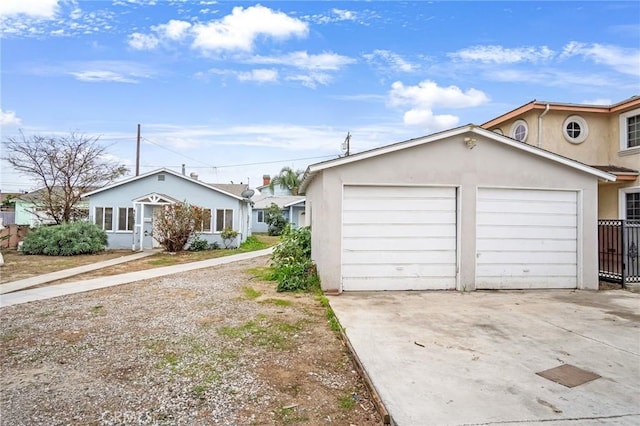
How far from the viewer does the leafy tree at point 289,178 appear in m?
37.8

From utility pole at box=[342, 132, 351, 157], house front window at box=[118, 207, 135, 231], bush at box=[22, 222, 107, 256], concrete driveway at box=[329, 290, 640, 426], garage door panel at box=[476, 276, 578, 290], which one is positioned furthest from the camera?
utility pole at box=[342, 132, 351, 157]

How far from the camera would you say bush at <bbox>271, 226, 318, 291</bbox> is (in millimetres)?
8148

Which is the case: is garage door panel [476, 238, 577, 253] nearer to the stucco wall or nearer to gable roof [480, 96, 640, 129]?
the stucco wall

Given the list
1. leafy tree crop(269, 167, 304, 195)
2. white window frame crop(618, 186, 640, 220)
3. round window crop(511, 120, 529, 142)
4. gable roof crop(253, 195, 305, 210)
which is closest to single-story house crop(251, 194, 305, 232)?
gable roof crop(253, 195, 305, 210)

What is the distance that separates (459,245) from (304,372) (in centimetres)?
525

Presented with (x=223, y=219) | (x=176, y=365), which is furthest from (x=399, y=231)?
(x=223, y=219)

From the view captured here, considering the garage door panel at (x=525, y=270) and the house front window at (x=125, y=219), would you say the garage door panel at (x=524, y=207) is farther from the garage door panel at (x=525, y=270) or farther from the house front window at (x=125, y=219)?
the house front window at (x=125, y=219)

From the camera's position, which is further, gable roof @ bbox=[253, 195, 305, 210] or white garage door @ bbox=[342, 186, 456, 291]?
gable roof @ bbox=[253, 195, 305, 210]

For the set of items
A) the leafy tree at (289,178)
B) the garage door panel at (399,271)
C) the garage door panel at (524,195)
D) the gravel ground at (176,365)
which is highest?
the leafy tree at (289,178)

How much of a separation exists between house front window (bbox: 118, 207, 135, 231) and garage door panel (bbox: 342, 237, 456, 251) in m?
13.6

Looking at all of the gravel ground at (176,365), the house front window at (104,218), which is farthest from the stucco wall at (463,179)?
the house front window at (104,218)

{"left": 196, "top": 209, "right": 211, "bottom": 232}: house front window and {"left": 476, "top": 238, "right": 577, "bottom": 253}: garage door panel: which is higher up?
{"left": 196, "top": 209, "right": 211, "bottom": 232}: house front window

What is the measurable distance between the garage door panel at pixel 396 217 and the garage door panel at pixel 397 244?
0.37 m

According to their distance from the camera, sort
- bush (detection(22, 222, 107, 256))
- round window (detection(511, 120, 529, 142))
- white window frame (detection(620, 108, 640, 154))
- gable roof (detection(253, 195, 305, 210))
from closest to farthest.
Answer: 1. white window frame (detection(620, 108, 640, 154))
2. round window (detection(511, 120, 529, 142))
3. bush (detection(22, 222, 107, 256))
4. gable roof (detection(253, 195, 305, 210))
